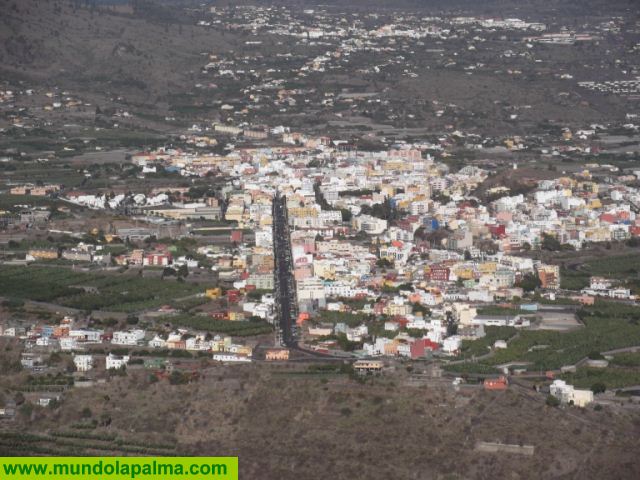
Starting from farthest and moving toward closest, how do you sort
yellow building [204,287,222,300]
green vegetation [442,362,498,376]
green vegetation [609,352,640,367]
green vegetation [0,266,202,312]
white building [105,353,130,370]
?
yellow building [204,287,222,300] < green vegetation [0,266,202,312] < white building [105,353,130,370] < green vegetation [609,352,640,367] < green vegetation [442,362,498,376]

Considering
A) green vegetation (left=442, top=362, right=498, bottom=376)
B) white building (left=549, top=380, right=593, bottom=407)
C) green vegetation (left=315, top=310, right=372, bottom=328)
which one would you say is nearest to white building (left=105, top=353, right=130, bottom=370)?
green vegetation (left=315, top=310, right=372, bottom=328)

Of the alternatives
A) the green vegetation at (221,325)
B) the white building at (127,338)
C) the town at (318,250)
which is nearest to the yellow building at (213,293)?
the town at (318,250)

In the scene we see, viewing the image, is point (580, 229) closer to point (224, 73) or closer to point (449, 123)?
point (449, 123)

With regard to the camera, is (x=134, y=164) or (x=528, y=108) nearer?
(x=134, y=164)

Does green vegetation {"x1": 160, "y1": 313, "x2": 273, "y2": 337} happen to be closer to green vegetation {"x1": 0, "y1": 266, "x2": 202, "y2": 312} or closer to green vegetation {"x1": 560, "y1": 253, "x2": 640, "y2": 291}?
green vegetation {"x1": 0, "y1": 266, "x2": 202, "y2": 312}

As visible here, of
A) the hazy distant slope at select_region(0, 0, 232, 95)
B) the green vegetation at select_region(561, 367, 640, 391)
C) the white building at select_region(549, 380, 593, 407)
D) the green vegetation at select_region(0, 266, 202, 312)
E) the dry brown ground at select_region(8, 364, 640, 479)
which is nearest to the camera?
the dry brown ground at select_region(8, 364, 640, 479)

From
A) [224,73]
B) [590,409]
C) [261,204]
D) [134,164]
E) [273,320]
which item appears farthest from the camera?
[224,73]

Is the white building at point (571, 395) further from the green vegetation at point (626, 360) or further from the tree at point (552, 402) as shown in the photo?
the green vegetation at point (626, 360)

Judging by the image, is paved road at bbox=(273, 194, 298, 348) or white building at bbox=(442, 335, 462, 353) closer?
white building at bbox=(442, 335, 462, 353)

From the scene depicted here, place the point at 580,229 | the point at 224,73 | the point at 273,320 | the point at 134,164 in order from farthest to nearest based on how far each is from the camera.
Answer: the point at 224,73, the point at 134,164, the point at 580,229, the point at 273,320

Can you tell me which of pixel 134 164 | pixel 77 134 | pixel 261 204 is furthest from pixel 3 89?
pixel 261 204


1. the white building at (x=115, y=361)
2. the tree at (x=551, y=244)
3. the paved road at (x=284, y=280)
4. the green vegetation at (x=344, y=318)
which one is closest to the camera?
the white building at (x=115, y=361)
